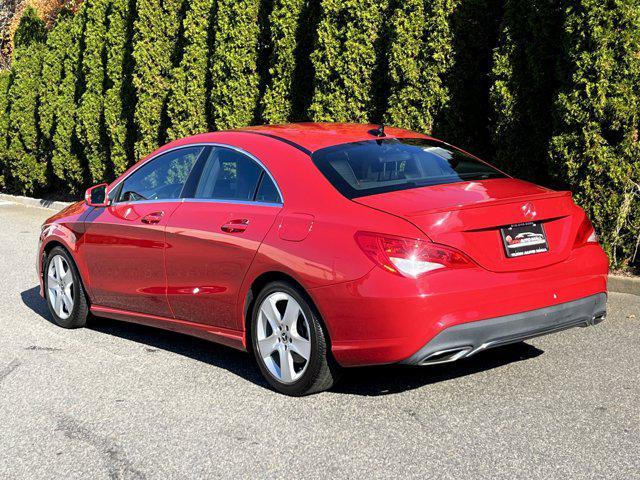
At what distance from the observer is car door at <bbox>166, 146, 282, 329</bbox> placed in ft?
19.0

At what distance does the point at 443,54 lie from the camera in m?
10.7

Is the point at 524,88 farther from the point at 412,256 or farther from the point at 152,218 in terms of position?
the point at 412,256

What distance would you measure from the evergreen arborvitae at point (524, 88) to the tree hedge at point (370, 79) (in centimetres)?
1

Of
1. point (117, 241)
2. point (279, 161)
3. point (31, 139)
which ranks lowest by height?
point (31, 139)

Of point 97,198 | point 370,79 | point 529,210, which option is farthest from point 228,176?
point 370,79

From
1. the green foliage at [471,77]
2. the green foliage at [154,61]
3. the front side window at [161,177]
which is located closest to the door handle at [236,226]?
the front side window at [161,177]

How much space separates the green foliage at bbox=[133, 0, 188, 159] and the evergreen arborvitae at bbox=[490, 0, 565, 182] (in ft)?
25.3

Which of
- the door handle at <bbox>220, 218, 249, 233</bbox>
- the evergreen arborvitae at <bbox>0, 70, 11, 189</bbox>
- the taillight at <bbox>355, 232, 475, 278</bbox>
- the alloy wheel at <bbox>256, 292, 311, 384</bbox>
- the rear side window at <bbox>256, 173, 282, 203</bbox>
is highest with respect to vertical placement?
the rear side window at <bbox>256, 173, 282, 203</bbox>

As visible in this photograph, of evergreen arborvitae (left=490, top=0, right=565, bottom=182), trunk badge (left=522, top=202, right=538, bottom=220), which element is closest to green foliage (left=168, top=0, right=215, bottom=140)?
evergreen arborvitae (left=490, top=0, right=565, bottom=182)

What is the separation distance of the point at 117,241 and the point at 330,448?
297cm

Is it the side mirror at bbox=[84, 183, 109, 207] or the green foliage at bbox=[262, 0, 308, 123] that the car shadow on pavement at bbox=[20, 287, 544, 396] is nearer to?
the side mirror at bbox=[84, 183, 109, 207]

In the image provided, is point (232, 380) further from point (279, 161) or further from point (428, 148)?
point (428, 148)

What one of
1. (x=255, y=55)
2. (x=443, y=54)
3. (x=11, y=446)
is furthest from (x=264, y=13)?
(x=11, y=446)

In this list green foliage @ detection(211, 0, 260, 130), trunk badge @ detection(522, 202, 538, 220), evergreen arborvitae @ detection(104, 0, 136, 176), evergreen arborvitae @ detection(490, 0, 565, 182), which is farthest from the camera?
evergreen arborvitae @ detection(104, 0, 136, 176)
